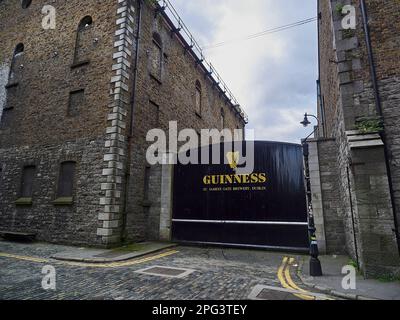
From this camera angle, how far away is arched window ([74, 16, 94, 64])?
12.5 meters

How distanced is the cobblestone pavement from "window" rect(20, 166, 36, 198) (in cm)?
383

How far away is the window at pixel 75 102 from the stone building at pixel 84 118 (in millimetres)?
52

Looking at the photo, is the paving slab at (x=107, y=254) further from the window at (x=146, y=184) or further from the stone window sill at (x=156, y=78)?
the stone window sill at (x=156, y=78)

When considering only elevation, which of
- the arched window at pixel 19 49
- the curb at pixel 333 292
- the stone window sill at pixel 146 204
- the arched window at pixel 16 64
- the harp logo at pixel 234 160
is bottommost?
the curb at pixel 333 292

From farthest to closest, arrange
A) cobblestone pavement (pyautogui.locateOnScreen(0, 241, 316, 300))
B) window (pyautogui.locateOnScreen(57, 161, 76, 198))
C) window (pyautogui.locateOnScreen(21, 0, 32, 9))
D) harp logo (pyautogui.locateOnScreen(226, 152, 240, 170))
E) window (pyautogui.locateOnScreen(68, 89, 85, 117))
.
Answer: window (pyautogui.locateOnScreen(21, 0, 32, 9))
window (pyautogui.locateOnScreen(68, 89, 85, 117))
window (pyautogui.locateOnScreen(57, 161, 76, 198))
harp logo (pyautogui.locateOnScreen(226, 152, 240, 170))
cobblestone pavement (pyautogui.locateOnScreen(0, 241, 316, 300))

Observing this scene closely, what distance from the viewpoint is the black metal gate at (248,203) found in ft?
33.7

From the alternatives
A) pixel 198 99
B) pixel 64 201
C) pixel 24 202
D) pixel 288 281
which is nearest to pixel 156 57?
pixel 198 99

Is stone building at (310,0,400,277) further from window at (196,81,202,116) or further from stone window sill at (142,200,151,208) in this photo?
window at (196,81,202,116)

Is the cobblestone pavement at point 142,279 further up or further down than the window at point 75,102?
further down

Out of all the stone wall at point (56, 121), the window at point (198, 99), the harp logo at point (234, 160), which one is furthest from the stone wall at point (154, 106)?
the harp logo at point (234, 160)

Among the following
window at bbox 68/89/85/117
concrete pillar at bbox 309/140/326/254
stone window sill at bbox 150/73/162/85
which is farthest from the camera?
stone window sill at bbox 150/73/162/85

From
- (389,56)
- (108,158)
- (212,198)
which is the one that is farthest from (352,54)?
(108,158)

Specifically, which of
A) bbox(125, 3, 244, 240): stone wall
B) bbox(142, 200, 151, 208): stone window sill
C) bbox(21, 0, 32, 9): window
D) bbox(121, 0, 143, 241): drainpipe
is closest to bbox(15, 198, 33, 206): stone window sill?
bbox(121, 0, 143, 241): drainpipe

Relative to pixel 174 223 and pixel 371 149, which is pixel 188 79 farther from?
pixel 371 149
